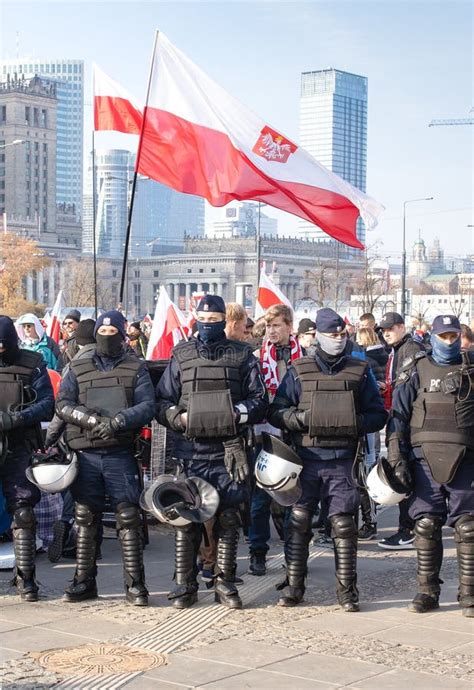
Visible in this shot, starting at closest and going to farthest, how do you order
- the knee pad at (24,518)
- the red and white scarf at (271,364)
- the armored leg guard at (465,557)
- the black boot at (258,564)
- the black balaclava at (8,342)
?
the armored leg guard at (465,557)
the knee pad at (24,518)
the black balaclava at (8,342)
the black boot at (258,564)
the red and white scarf at (271,364)

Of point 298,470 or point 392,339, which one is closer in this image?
point 298,470

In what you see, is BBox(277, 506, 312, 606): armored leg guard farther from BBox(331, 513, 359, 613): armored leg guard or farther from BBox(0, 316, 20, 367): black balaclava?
BBox(0, 316, 20, 367): black balaclava

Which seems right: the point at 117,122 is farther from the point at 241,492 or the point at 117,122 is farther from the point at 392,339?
the point at 241,492

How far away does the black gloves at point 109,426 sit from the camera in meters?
7.86

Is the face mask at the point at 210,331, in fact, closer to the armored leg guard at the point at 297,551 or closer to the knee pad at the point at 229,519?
the knee pad at the point at 229,519

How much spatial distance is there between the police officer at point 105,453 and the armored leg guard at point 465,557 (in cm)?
208

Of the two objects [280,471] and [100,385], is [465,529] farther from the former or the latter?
[100,385]

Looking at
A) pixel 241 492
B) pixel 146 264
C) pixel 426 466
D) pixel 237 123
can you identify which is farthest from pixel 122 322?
pixel 146 264

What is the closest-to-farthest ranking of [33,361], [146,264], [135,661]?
[135,661]
[33,361]
[146,264]

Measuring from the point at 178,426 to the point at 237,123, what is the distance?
4306mm

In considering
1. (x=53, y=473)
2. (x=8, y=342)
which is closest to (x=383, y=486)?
(x=53, y=473)

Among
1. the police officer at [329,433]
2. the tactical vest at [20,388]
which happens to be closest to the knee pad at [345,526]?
the police officer at [329,433]

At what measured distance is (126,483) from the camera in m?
8.08

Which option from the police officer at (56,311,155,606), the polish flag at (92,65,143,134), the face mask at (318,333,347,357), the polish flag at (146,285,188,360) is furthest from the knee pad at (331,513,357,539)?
the polish flag at (146,285,188,360)
